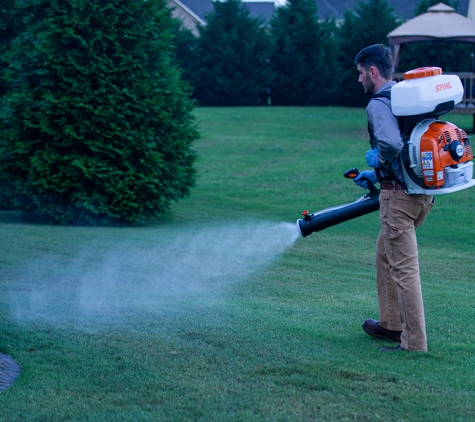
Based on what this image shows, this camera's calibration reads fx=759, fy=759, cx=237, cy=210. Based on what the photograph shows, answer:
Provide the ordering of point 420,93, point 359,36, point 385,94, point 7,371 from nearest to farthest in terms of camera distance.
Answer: point 420,93 → point 7,371 → point 385,94 → point 359,36

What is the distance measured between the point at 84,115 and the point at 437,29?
15880 millimetres

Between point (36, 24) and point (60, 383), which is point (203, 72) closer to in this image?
point (36, 24)

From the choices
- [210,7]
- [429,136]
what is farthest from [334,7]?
[429,136]

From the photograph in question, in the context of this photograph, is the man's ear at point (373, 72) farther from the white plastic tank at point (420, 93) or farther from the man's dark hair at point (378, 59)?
the white plastic tank at point (420, 93)

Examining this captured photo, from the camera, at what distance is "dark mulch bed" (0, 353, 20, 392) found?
4797 millimetres

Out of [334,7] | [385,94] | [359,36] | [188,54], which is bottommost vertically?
[385,94]

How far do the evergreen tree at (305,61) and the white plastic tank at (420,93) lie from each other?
31.8 meters

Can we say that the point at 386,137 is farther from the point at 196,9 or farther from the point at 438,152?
the point at 196,9

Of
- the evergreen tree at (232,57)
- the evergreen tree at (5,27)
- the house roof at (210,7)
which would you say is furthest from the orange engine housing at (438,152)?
the house roof at (210,7)

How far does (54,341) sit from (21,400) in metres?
1.17

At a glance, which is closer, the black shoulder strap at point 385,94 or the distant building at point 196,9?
the black shoulder strap at point 385,94

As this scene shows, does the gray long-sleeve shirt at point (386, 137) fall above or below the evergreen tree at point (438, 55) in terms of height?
below

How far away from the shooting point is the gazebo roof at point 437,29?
24.3 meters

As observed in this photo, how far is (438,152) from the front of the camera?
4.93 metres
